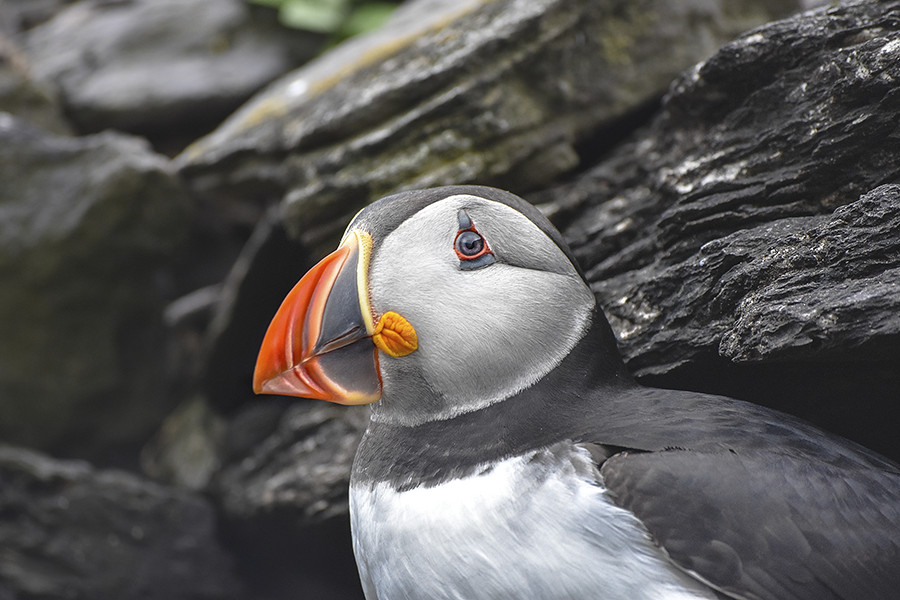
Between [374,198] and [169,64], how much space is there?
3.89 metres

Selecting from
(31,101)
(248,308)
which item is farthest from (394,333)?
(31,101)

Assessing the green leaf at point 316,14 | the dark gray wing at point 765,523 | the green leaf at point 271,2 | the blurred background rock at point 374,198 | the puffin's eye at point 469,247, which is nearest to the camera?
the dark gray wing at point 765,523

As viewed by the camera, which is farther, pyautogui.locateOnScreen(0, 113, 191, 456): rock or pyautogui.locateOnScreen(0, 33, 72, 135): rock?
pyautogui.locateOnScreen(0, 33, 72, 135): rock

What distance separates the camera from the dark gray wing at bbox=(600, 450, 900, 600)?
1664mm

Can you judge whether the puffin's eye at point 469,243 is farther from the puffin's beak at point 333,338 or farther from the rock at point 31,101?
the rock at point 31,101

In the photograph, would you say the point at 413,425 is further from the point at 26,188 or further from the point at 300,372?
the point at 26,188

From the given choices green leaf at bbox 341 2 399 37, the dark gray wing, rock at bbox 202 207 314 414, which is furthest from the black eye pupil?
green leaf at bbox 341 2 399 37

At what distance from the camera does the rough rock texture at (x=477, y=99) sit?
3426 millimetres

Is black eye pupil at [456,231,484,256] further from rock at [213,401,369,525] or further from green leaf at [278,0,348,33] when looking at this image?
green leaf at [278,0,348,33]

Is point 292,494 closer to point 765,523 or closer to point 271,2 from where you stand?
point 765,523

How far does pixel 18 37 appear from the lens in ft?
25.9

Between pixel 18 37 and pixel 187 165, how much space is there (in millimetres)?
5123

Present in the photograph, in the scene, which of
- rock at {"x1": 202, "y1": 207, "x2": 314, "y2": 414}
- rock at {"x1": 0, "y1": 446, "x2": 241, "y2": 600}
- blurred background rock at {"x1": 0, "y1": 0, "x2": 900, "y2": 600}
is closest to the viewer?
blurred background rock at {"x1": 0, "y1": 0, "x2": 900, "y2": 600}

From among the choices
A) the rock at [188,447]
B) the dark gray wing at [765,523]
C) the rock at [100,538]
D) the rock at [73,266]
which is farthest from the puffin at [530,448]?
the rock at [73,266]
